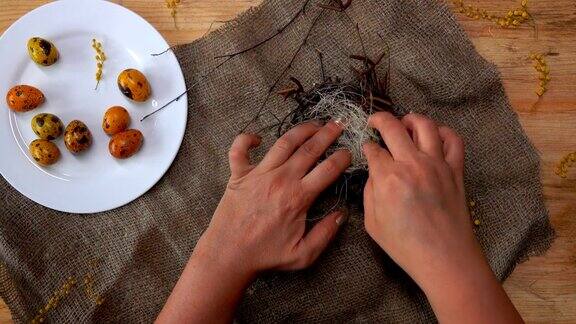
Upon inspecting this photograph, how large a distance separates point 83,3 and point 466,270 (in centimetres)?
80

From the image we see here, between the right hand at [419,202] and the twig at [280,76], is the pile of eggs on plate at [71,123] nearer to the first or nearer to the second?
the twig at [280,76]

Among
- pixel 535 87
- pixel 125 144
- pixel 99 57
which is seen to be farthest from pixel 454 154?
pixel 99 57

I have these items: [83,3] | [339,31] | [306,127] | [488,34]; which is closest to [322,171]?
[306,127]

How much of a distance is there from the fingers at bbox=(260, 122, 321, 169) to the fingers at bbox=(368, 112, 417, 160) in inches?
5.2

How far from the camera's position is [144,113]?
3.45 feet

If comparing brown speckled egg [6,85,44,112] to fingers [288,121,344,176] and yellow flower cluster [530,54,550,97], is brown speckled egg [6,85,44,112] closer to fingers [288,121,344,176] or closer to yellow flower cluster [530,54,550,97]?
fingers [288,121,344,176]

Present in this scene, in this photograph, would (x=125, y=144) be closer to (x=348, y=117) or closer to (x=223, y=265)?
(x=223, y=265)

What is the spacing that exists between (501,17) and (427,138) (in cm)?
38

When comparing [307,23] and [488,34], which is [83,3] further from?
[488,34]

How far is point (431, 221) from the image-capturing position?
80cm

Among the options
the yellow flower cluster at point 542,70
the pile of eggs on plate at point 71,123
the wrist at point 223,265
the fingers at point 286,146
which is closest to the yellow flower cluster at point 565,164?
the yellow flower cluster at point 542,70

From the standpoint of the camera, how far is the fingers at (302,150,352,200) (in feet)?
2.97

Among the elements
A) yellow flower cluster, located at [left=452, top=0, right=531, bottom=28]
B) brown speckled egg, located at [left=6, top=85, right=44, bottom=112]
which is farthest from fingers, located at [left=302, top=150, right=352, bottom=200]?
brown speckled egg, located at [left=6, top=85, right=44, bottom=112]

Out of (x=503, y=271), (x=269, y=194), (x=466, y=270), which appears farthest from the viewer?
(x=503, y=271)
